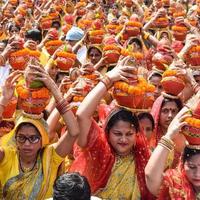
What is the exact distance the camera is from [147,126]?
17.5 ft

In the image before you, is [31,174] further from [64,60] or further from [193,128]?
[64,60]

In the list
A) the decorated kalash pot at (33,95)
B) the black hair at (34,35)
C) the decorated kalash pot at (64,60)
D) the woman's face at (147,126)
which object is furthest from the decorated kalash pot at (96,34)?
the decorated kalash pot at (33,95)

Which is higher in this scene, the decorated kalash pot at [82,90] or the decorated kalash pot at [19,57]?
the decorated kalash pot at [19,57]

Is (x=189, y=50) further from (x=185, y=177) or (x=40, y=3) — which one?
(x=40, y=3)

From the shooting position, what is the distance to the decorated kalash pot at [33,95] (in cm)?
418

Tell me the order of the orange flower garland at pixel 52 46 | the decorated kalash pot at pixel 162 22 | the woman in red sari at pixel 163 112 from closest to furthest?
the woman in red sari at pixel 163 112, the orange flower garland at pixel 52 46, the decorated kalash pot at pixel 162 22

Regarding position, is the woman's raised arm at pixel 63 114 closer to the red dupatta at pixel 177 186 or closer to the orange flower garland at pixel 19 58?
the red dupatta at pixel 177 186

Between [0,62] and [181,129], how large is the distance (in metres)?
2.65

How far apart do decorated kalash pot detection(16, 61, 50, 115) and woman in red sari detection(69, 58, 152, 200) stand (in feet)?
0.90

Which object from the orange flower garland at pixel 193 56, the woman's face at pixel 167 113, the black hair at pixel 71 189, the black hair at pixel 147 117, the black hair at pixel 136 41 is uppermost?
the black hair at pixel 136 41

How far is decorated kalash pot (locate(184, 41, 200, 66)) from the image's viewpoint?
6.49m

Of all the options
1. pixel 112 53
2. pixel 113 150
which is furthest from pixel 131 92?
pixel 112 53

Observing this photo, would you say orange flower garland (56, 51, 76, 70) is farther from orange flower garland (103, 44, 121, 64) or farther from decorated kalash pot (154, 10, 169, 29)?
decorated kalash pot (154, 10, 169, 29)

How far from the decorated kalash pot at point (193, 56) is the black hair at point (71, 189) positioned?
3803mm
